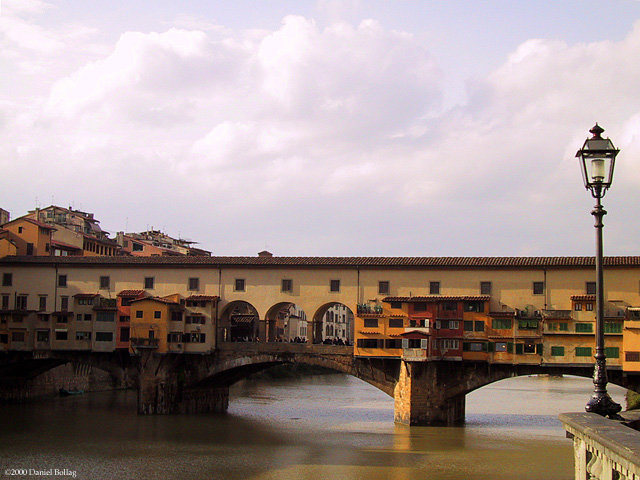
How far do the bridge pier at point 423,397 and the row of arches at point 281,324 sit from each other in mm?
6391

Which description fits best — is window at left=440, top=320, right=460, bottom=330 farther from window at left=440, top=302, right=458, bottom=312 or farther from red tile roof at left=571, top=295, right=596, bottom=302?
red tile roof at left=571, top=295, right=596, bottom=302

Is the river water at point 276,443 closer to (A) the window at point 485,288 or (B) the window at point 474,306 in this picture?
(B) the window at point 474,306

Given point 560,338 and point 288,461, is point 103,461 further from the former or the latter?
point 560,338

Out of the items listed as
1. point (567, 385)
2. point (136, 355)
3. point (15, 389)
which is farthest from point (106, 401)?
point (567, 385)

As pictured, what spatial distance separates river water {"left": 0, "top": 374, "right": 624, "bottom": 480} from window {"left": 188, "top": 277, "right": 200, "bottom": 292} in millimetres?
7772

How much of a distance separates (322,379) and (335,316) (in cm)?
2452

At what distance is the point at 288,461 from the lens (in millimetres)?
34250

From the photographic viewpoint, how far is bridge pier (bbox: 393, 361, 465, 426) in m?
43.9

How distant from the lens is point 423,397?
145 ft

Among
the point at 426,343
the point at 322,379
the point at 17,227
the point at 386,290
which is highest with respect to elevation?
the point at 17,227

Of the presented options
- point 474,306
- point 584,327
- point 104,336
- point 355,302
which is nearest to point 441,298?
point 474,306

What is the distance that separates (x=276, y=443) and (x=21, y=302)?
22163 mm

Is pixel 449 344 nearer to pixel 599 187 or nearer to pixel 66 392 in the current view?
pixel 66 392

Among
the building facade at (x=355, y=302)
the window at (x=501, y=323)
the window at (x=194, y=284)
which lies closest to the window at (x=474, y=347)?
the building facade at (x=355, y=302)
